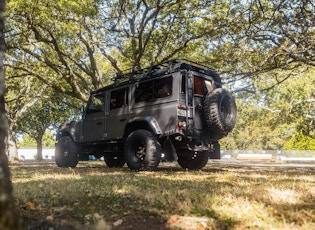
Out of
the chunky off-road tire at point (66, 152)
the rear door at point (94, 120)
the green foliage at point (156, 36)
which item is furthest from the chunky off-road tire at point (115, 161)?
the green foliage at point (156, 36)

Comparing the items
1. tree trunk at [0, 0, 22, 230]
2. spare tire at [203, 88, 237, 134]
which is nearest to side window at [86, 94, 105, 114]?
spare tire at [203, 88, 237, 134]

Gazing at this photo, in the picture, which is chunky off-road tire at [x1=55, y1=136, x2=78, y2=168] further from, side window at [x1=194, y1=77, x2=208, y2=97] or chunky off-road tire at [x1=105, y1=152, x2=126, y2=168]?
side window at [x1=194, y1=77, x2=208, y2=97]

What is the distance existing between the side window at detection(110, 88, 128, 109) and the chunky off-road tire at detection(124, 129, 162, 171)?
1.33 metres

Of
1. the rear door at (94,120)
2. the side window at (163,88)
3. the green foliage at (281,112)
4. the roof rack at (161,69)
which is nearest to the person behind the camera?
the side window at (163,88)

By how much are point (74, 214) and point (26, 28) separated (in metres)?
10.6

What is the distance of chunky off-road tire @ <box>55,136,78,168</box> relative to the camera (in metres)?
10.4

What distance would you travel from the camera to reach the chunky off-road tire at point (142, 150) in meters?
7.97

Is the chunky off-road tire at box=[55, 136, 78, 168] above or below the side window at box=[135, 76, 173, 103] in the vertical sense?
below

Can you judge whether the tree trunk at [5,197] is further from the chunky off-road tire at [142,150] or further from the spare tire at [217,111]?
the spare tire at [217,111]

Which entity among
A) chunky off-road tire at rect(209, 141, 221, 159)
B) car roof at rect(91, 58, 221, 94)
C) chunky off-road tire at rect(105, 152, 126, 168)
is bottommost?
chunky off-road tire at rect(105, 152, 126, 168)

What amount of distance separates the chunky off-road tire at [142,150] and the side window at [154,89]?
1010 mm

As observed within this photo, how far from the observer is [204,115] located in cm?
825

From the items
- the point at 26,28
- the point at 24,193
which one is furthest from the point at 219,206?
the point at 26,28

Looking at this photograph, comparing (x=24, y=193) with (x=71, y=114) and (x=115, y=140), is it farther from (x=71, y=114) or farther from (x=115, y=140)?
(x=71, y=114)
